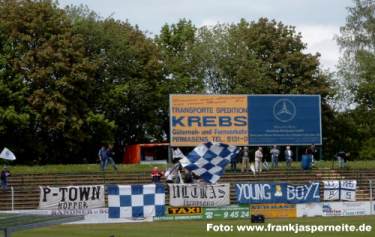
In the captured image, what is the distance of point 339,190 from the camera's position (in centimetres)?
3894

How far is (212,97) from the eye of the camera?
162ft

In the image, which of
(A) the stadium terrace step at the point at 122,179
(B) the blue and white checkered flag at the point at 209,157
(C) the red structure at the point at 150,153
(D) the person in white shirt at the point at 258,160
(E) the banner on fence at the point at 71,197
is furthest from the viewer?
(C) the red structure at the point at 150,153

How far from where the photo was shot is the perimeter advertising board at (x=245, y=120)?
4869cm

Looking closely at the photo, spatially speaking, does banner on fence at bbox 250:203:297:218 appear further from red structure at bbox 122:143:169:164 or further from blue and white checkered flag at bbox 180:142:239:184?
red structure at bbox 122:143:169:164

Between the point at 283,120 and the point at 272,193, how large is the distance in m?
13.0

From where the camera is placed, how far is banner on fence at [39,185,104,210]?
3544 centimetres

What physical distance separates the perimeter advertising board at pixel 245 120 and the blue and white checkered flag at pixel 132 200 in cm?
1433

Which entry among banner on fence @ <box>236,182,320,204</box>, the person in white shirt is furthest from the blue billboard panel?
banner on fence @ <box>236,182,320,204</box>

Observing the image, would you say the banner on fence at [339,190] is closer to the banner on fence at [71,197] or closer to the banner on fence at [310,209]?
the banner on fence at [310,209]

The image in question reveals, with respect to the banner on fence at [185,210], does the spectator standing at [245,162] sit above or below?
above

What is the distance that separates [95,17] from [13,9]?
10594 mm

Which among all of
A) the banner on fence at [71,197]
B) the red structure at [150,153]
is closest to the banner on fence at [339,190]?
the banner on fence at [71,197]

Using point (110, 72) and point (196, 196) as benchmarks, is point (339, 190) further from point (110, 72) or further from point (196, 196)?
point (110, 72)

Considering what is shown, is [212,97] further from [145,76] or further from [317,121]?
[145,76]
